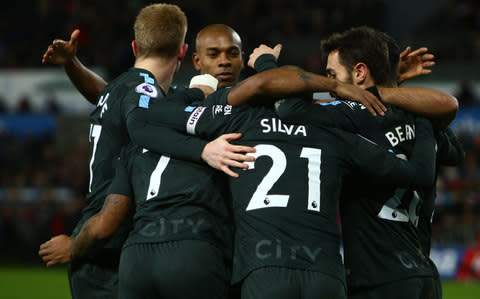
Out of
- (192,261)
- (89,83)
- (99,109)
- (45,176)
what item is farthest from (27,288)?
(192,261)

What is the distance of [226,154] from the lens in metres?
3.40

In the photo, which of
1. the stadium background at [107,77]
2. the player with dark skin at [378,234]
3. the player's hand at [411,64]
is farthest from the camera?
the stadium background at [107,77]

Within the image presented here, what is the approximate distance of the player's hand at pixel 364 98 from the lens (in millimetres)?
3574

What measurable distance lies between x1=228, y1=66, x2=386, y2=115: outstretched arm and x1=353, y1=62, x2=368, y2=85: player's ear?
0.88ft

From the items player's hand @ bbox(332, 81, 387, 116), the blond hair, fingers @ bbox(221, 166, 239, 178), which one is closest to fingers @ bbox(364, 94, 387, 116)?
player's hand @ bbox(332, 81, 387, 116)

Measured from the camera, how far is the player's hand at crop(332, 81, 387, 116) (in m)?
3.57

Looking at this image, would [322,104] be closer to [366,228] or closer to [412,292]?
[366,228]

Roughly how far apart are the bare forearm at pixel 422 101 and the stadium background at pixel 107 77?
8.94 metres

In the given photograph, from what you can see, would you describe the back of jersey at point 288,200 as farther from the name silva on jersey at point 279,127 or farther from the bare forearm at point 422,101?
the bare forearm at point 422,101

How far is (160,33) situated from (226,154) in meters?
1.24

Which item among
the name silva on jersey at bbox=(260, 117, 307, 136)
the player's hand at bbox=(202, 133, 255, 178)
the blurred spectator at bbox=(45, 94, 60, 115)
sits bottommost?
the blurred spectator at bbox=(45, 94, 60, 115)

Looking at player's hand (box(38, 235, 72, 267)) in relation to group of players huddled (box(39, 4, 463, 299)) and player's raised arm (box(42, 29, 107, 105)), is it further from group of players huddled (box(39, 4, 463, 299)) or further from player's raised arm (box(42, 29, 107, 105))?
player's raised arm (box(42, 29, 107, 105))

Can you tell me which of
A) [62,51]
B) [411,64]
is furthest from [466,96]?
[62,51]

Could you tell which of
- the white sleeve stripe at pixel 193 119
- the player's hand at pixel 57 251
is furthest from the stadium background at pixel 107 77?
the white sleeve stripe at pixel 193 119
